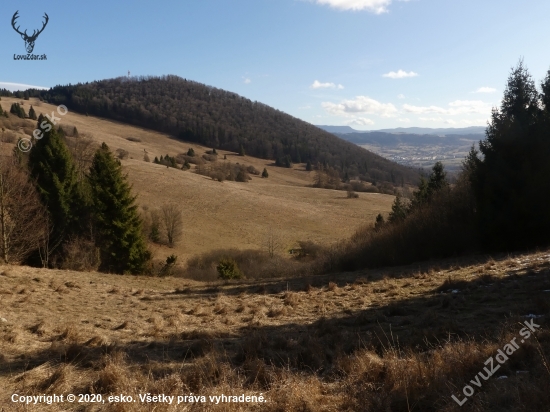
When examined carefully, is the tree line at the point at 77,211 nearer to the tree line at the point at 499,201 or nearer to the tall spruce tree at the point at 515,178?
the tree line at the point at 499,201

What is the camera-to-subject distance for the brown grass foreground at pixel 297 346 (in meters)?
4.05

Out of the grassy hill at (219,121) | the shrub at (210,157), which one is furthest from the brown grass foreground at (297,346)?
the grassy hill at (219,121)

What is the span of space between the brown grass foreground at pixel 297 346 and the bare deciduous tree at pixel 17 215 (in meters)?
10.3

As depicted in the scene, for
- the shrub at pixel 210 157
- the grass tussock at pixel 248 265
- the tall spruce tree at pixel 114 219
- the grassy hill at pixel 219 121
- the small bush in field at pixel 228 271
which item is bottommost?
the grass tussock at pixel 248 265

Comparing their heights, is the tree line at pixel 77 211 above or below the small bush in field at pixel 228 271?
above

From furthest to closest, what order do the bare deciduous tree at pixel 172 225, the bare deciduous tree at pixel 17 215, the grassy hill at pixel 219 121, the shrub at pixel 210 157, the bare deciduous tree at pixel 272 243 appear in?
1. the grassy hill at pixel 219 121
2. the shrub at pixel 210 157
3. the bare deciduous tree at pixel 172 225
4. the bare deciduous tree at pixel 272 243
5. the bare deciduous tree at pixel 17 215

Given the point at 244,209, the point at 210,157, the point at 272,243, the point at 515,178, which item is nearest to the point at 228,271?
the point at 272,243

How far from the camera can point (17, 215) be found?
20750 mm

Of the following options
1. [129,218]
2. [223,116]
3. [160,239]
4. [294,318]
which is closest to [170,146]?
[223,116]

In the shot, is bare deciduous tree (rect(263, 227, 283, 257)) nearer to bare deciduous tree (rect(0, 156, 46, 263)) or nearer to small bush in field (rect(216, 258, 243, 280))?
small bush in field (rect(216, 258, 243, 280))

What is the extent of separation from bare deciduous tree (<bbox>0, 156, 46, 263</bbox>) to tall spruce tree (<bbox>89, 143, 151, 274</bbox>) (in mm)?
4246

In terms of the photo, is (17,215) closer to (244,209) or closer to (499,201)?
(499,201)

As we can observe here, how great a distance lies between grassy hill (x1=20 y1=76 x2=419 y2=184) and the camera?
124188 millimetres

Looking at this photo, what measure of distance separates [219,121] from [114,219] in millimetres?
125106
